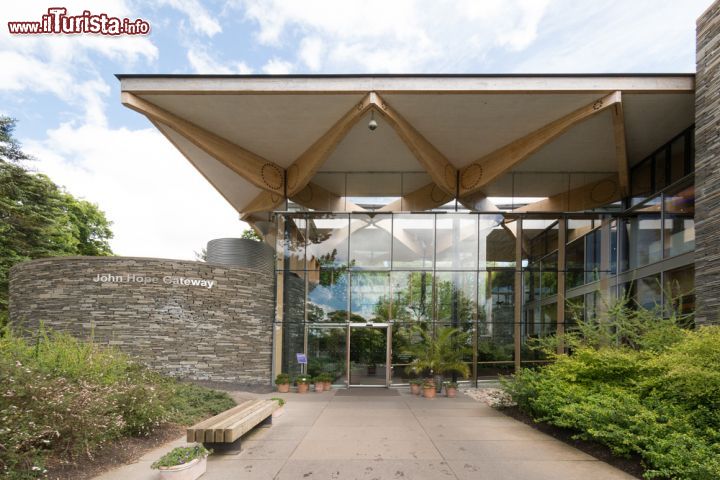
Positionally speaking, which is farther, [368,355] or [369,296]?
[369,296]

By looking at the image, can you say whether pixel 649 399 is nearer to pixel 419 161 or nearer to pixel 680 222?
pixel 680 222

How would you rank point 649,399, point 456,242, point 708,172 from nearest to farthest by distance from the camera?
point 649,399
point 708,172
point 456,242

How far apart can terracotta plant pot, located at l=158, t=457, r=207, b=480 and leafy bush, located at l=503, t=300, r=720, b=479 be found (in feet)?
18.2

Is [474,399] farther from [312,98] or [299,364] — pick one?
[312,98]

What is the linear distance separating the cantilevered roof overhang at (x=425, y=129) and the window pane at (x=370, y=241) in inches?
64.0

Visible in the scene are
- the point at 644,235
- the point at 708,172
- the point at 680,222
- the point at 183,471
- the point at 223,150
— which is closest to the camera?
the point at 183,471

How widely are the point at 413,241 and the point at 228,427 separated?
12060 mm

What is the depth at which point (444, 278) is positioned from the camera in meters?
17.2

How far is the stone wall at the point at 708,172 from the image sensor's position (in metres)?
11.1

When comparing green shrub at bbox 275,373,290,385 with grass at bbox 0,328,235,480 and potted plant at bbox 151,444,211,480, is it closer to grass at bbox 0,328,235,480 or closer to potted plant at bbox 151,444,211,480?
grass at bbox 0,328,235,480

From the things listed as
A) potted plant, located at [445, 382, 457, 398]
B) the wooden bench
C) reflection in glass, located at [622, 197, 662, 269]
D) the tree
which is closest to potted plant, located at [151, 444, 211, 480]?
A: the wooden bench

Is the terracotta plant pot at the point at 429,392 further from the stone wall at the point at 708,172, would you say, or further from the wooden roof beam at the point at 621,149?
the wooden roof beam at the point at 621,149

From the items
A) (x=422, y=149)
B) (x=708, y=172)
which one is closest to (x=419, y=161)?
(x=422, y=149)

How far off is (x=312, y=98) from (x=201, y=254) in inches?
1300
